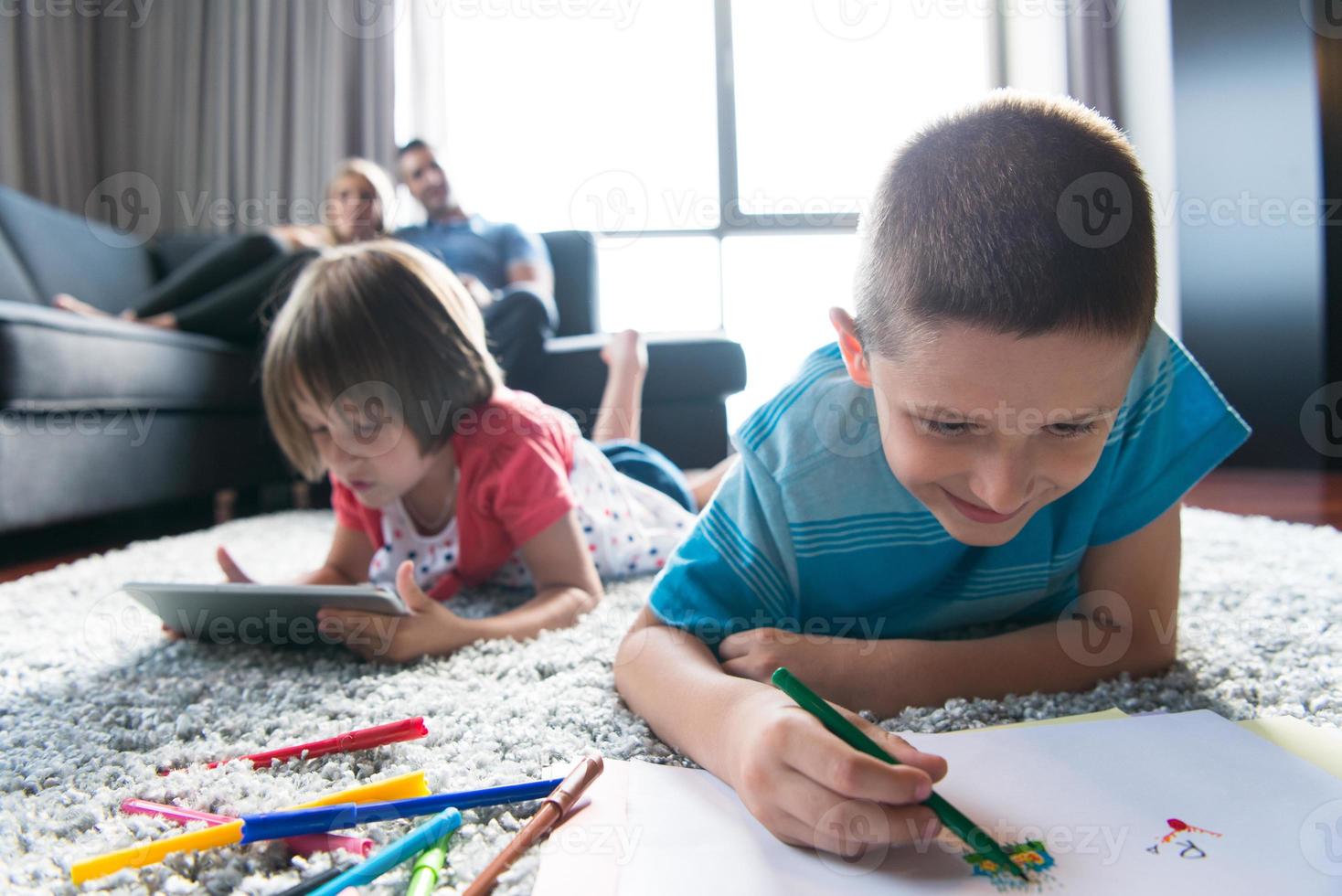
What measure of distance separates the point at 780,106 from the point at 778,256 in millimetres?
572

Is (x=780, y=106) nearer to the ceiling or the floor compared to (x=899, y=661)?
nearer to the ceiling

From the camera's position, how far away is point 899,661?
23.3 inches

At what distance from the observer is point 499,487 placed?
953 mm

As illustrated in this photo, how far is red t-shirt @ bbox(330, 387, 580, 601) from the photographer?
0.94m

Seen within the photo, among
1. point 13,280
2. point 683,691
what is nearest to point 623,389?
point 683,691

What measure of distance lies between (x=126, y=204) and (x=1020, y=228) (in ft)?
11.0

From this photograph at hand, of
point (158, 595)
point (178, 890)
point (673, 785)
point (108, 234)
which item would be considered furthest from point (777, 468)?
point (108, 234)

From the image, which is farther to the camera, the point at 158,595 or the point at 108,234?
the point at 108,234

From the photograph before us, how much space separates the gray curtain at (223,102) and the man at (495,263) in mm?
805

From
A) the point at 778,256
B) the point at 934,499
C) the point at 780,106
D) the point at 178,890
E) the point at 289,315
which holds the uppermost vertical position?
the point at 780,106

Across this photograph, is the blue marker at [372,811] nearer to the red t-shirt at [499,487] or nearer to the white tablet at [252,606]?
the white tablet at [252,606]

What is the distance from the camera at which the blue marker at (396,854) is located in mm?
362

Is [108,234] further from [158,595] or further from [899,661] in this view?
[899,661]
